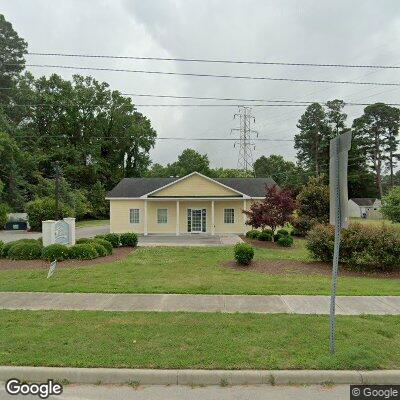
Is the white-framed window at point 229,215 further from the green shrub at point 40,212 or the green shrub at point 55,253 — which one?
the green shrub at point 55,253

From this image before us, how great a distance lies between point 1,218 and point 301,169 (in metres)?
51.9

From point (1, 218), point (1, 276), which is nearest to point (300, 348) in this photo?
point (1, 276)

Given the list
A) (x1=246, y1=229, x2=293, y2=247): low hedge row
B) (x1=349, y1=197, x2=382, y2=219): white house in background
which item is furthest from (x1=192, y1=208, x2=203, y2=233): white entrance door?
(x1=349, y1=197, x2=382, y2=219): white house in background

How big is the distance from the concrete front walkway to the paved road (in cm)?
282

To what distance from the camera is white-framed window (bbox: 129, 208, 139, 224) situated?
28.9m

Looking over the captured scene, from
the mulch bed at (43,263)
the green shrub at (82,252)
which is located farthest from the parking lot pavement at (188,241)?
the green shrub at (82,252)

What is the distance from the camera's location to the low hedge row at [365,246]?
12344 mm

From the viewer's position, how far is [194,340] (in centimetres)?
553

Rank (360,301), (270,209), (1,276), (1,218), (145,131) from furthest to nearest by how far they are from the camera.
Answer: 1. (145,131)
2. (1,218)
3. (270,209)
4. (1,276)
5. (360,301)

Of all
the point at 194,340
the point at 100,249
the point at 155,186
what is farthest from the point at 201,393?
the point at 155,186

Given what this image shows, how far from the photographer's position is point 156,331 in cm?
595

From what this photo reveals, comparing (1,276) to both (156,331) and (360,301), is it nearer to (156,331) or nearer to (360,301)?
(156,331)

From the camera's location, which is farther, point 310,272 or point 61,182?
point 61,182

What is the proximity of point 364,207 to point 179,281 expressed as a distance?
66113mm
